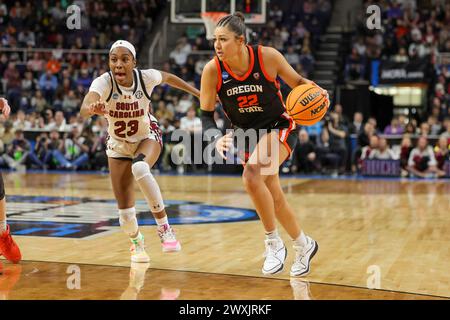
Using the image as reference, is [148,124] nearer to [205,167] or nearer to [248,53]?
[248,53]

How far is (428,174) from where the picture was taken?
16484mm

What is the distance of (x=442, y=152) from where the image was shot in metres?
16.3

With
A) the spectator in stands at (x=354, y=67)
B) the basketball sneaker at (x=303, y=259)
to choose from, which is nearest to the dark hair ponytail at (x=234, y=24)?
the basketball sneaker at (x=303, y=259)

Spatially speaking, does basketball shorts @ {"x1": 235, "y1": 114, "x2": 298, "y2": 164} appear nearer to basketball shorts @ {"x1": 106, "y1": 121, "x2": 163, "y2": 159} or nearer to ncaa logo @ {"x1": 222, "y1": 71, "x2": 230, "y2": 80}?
ncaa logo @ {"x1": 222, "y1": 71, "x2": 230, "y2": 80}

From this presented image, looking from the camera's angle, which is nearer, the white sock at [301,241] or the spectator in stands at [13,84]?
the white sock at [301,241]

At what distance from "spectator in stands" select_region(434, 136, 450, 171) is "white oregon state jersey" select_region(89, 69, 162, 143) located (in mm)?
10967

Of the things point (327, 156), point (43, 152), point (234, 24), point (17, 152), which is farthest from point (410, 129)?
point (234, 24)

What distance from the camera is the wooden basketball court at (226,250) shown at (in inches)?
203

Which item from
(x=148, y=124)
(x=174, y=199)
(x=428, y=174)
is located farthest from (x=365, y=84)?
(x=148, y=124)

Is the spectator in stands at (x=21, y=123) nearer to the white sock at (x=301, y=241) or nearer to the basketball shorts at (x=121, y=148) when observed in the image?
the basketball shorts at (x=121, y=148)

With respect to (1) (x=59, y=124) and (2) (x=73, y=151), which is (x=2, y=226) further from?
(1) (x=59, y=124)

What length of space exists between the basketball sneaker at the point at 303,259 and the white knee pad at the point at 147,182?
1261 millimetres

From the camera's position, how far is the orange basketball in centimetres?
570

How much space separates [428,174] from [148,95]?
438 inches
